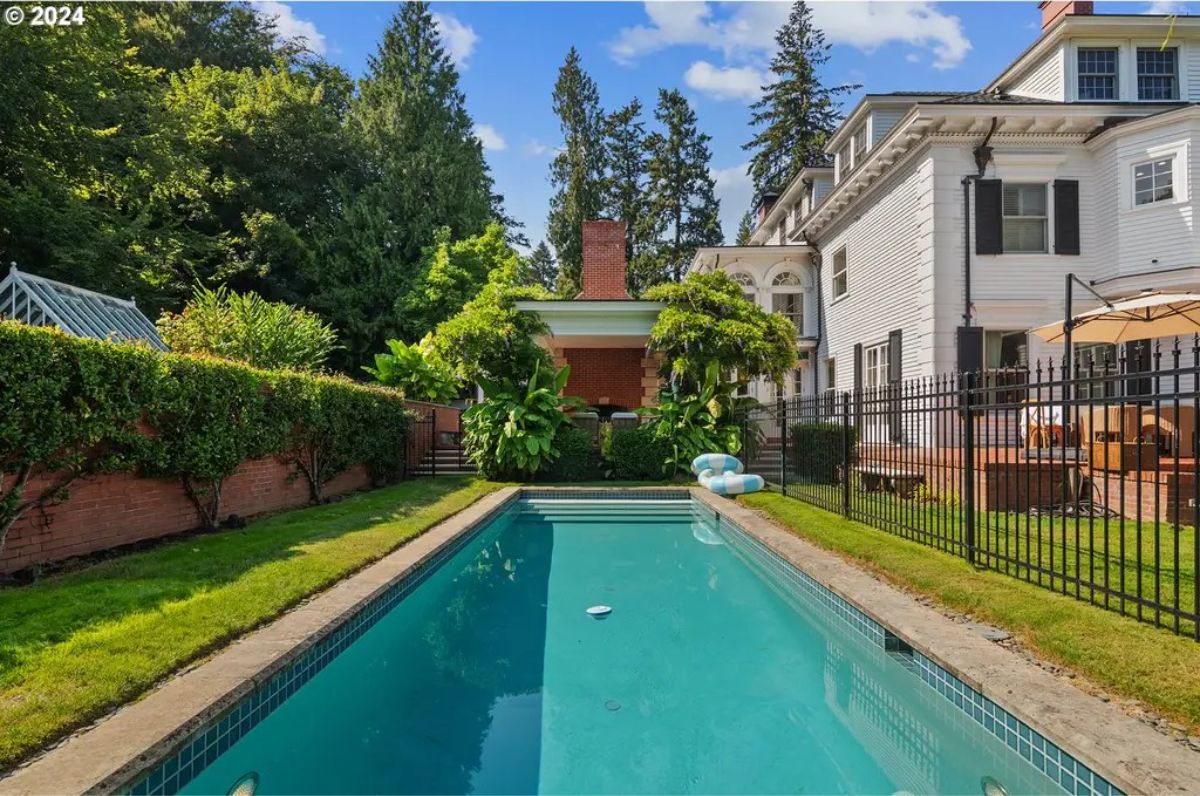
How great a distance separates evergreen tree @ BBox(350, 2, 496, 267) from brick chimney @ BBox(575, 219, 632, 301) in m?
12.1

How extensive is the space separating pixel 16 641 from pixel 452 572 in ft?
13.3

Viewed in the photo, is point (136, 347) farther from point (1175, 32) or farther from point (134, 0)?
point (134, 0)

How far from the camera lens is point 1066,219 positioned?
12.5m

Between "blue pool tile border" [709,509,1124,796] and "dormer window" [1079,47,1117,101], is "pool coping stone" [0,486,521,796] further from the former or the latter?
"dormer window" [1079,47,1117,101]

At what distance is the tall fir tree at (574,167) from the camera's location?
3581cm

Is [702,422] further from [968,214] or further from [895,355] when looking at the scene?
[968,214]

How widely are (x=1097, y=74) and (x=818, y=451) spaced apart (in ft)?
33.3

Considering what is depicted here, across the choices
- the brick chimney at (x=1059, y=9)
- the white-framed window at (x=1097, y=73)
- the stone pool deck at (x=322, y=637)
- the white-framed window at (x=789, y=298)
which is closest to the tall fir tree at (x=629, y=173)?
the white-framed window at (x=789, y=298)

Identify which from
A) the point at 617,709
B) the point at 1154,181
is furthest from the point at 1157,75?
the point at 617,709

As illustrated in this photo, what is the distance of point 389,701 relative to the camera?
413 centimetres

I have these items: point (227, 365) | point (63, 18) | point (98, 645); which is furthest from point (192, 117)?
point (98, 645)

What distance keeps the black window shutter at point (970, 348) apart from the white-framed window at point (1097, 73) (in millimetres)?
5767

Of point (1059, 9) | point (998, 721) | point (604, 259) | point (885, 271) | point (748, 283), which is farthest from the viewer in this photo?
point (748, 283)

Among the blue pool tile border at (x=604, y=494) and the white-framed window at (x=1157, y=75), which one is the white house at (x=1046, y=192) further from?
the blue pool tile border at (x=604, y=494)
